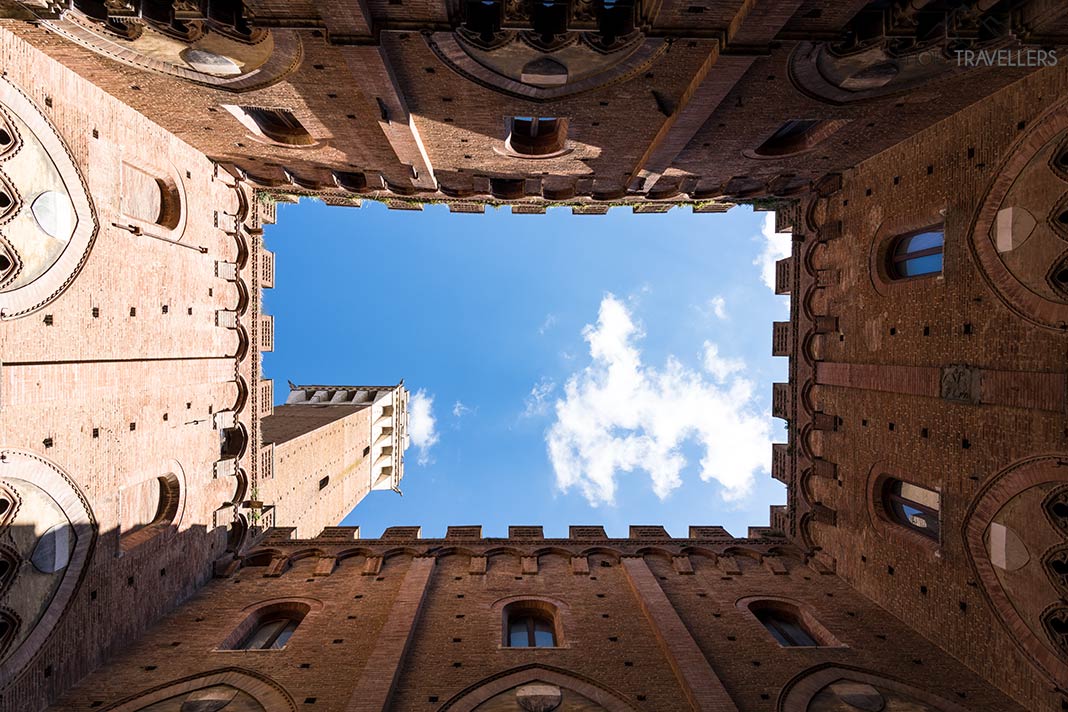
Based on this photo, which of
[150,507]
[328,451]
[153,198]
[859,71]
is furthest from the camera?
[328,451]

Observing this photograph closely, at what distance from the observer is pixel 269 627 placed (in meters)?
12.3

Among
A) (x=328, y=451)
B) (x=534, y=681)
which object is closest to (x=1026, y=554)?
(x=534, y=681)

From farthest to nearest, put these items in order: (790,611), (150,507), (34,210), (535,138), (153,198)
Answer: (535,138), (790,611), (153,198), (150,507), (34,210)

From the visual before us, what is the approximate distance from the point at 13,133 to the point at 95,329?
11.6 feet

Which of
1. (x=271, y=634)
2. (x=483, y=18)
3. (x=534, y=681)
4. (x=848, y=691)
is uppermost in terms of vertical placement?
(x=483, y=18)

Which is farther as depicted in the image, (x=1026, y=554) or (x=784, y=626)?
(x=784, y=626)

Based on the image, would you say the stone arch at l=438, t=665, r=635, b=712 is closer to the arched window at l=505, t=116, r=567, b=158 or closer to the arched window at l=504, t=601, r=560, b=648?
the arched window at l=504, t=601, r=560, b=648

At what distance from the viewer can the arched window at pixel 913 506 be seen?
1123 centimetres

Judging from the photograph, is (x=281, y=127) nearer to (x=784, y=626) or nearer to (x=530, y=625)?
(x=530, y=625)

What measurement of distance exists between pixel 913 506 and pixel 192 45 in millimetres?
18125

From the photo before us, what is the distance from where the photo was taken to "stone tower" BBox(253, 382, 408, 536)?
18.5m

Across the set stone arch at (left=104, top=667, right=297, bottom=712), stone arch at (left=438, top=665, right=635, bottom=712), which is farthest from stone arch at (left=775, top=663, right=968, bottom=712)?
stone arch at (left=104, top=667, right=297, bottom=712)

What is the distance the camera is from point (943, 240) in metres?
10.9

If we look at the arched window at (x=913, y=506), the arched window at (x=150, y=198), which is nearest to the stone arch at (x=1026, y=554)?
the arched window at (x=913, y=506)
